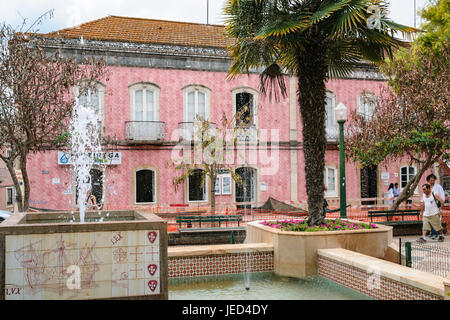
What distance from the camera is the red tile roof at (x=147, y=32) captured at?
70.4 feet

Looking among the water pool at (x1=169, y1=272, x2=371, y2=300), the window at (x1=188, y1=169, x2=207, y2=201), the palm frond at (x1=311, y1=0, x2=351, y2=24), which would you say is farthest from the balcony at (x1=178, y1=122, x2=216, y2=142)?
the water pool at (x1=169, y1=272, x2=371, y2=300)

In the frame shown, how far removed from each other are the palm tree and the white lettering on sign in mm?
12180

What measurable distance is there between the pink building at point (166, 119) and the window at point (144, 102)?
0.15ft

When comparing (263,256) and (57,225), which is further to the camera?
(263,256)

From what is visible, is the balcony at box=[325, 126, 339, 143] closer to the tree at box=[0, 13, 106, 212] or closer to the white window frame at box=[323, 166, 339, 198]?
the white window frame at box=[323, 166, 339, 198]

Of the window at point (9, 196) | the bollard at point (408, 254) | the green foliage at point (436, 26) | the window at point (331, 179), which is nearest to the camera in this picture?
the bollard at point (408, 254)

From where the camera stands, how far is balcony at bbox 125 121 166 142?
68.0ft

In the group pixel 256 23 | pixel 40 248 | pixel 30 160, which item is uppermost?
pixel 256 23

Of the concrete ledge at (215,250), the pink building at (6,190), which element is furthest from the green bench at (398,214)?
the pink building at (6,190)

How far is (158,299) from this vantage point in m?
5.75

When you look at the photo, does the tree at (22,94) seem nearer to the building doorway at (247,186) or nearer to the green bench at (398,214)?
the green bench at (398,214)

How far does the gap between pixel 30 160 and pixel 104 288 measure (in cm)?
1612

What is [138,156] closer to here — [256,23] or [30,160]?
[30,160]

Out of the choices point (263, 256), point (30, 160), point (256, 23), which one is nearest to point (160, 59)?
point (30, 160)
